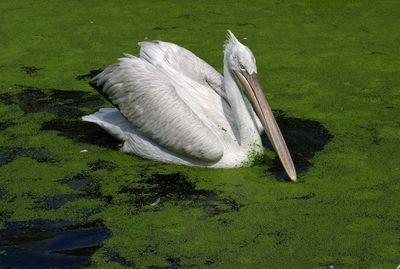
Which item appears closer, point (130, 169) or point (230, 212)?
point (230, 212)

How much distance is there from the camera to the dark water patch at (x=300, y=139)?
17.0 feet

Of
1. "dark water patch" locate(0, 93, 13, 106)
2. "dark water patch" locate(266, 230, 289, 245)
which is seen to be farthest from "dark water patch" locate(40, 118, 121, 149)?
"dark water patch" locate(266, 230, 289, 245)

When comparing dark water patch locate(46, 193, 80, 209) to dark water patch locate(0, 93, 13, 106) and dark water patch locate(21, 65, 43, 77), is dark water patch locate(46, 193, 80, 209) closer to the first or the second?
dark water patch locate(0, 93, 13, 106)

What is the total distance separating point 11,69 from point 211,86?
1.98 m

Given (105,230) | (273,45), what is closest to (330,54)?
(273,45)

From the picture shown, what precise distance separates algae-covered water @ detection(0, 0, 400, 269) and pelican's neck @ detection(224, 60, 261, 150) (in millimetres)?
155

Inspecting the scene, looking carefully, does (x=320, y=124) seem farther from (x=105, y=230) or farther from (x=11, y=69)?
(x=11, y=69)

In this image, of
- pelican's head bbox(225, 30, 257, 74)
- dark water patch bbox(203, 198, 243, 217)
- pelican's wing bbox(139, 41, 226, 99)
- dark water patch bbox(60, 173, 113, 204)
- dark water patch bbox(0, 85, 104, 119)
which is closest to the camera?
dark water patch bbox(203, 198, 243, 217)

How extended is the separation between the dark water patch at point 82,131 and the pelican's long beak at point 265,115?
0.94 metres

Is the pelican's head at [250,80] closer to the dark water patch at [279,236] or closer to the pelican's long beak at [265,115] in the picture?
the pelican's long beak at [265,115]

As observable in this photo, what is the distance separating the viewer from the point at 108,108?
229 inches

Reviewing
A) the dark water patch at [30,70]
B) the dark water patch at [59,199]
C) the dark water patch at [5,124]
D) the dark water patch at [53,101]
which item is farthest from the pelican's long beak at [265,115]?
the dark water patch at [30,70]

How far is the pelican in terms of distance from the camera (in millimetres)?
5086

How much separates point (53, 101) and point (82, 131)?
1.95ft
